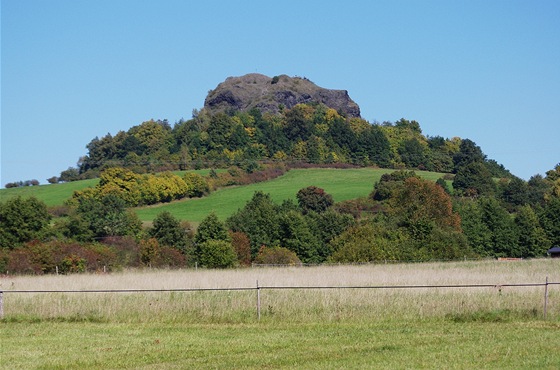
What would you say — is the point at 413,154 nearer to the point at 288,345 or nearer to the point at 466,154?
the point at 466,154

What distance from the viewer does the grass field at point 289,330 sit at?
17.2m

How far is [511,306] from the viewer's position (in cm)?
2408

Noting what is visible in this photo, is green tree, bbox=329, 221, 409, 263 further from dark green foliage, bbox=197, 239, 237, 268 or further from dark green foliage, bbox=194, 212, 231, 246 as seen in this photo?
dark green foliage, bbox=194, 212, 231, 246

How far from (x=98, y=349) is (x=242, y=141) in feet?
404

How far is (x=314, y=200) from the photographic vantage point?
9456cm

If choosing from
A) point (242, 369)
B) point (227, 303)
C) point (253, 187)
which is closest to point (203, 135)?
point (253, 187)

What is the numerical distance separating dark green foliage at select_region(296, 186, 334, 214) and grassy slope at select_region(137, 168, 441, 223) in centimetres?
489

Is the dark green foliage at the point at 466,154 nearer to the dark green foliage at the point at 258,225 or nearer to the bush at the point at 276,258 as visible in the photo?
the dark green foliage at the point at 258,225

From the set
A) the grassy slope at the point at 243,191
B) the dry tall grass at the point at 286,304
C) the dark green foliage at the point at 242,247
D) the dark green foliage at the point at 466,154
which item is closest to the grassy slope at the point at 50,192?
the grassy slope at the point at 243,191

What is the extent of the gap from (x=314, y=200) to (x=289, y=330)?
72991 mm

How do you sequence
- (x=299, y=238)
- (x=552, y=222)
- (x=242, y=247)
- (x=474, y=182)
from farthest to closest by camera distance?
1. (x=474, y=182)
2. (x=552, y=222)
3. (x=299, y=238)
4. (x=242, y=247)

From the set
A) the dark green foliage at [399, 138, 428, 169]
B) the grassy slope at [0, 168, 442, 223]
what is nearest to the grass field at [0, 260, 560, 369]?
the grassy slope at [0, 168, 442, 223]

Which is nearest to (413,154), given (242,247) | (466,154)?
(466,154)

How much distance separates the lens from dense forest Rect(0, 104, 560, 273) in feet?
202
